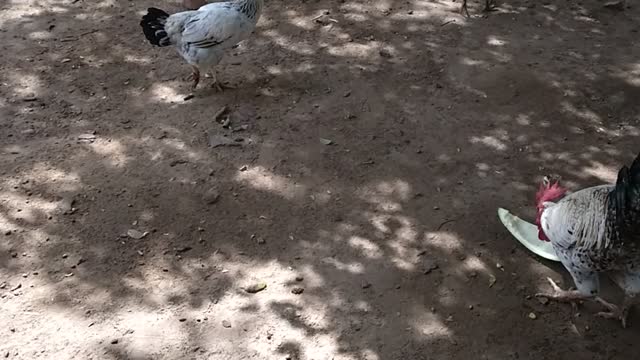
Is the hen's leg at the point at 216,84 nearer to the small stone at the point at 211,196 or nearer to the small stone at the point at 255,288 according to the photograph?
the small stone at the point at 211,196

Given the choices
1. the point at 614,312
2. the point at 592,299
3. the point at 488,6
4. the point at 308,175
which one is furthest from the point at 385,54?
the point at 614,312

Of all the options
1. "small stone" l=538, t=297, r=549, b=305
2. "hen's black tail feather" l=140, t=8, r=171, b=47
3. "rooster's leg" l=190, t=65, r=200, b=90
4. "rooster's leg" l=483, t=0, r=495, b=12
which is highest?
"hen's black tail feather" l=140, t=8, r=171, b=47

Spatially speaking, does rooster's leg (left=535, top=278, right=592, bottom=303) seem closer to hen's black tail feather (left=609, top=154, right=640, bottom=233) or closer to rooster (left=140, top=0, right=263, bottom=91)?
hen's black tail feather (left=609, top=154, right=640, bottom=233)

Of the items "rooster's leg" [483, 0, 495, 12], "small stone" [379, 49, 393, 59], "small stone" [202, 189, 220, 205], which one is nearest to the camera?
"small stone" [202, 189, 220, 205]

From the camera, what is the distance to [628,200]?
135 inches

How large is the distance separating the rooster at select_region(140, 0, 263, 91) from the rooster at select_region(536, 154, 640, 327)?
3261mm

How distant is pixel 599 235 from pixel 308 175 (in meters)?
2.37

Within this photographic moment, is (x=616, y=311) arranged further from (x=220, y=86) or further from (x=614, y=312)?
(x=220, y=86)

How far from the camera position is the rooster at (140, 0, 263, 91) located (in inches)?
227

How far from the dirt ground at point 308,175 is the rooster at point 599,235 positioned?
0.27 metres

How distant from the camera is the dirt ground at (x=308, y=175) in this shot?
13.0 ft

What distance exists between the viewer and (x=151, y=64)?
21.4 feet

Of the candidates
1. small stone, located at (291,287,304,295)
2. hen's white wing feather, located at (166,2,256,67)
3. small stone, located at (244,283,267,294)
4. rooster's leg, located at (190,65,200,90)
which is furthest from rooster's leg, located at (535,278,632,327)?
rooster's leg, located at (190,65,200,90)

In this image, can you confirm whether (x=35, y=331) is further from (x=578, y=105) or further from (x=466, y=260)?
(x=578, y=105)
